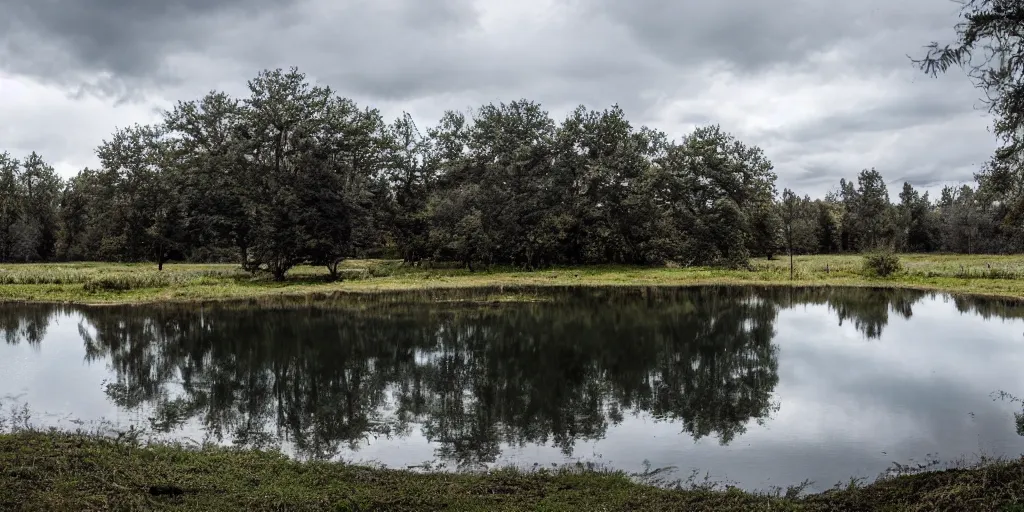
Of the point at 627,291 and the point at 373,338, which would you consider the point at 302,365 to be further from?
the point at 627,291

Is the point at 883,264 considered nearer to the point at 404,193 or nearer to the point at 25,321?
the point at 404,193

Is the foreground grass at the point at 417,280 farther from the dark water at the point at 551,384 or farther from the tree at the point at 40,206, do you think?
the tree at the point at 40,206

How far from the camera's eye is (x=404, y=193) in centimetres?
6644

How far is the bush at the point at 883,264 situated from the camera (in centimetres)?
4866

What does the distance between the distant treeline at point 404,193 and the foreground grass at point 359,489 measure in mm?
Result: 39074

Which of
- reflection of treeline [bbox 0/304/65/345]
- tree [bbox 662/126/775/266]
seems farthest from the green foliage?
reflection of treeline [bbox 0/304/65/345]

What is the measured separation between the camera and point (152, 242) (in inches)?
2272

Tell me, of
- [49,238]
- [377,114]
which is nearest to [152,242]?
[377,114]

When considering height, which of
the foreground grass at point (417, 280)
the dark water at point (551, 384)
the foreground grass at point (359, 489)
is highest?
the foreground grass at point (417, 280)

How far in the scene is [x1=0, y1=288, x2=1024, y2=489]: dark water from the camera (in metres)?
11.7

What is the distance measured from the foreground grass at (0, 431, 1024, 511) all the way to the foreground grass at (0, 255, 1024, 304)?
3129cm

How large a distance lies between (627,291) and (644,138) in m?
24.8

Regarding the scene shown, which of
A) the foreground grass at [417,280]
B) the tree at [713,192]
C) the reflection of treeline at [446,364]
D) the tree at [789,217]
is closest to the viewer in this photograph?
the reflection of treeline at [446,364]

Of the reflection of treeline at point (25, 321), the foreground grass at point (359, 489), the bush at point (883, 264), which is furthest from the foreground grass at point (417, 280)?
the foreground grass at point (359, 489)
